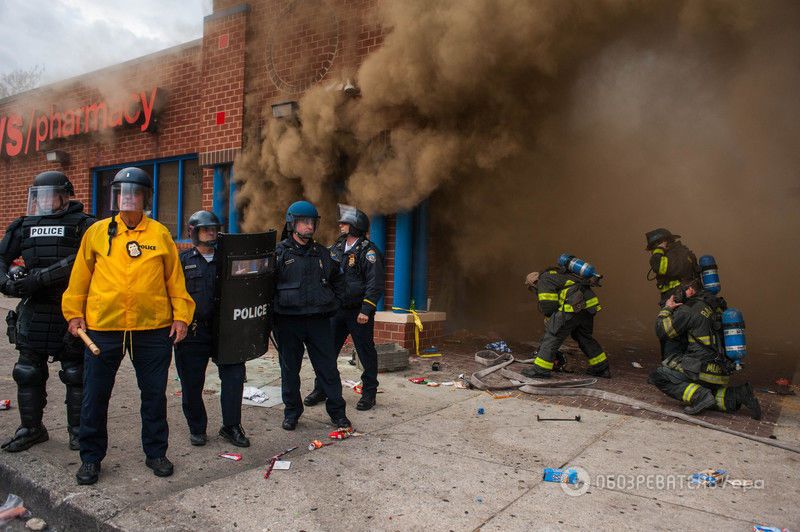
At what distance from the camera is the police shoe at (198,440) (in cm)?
386

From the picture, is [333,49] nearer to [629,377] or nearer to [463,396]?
[463,396]

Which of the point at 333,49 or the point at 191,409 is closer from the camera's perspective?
the point at 191,409

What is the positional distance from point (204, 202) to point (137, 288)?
6.08 m

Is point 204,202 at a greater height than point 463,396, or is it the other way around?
point 204,202

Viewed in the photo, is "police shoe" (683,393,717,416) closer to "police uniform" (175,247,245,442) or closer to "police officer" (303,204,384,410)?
"police officer" (303,204,384,410)

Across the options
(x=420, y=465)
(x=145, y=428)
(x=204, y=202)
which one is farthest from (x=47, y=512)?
(x=204, y=202)

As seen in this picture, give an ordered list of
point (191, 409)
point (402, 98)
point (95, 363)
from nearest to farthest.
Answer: point (95, 363), point (191, 409), point (402, 98)

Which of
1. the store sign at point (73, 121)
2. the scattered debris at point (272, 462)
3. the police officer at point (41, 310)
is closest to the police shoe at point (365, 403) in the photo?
the scattered debris at point (272, 462)

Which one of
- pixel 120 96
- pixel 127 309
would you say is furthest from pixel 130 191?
pixel 120 96

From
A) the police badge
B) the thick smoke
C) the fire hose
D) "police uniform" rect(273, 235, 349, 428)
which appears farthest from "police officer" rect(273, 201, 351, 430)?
the thick smoke

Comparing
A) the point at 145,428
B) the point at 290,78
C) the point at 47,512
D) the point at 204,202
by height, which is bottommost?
the point at 47,512

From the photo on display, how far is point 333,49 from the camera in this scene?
7.55 meters

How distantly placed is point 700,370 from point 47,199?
5102 mm

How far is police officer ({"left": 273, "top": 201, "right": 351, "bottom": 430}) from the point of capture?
4141 mm
